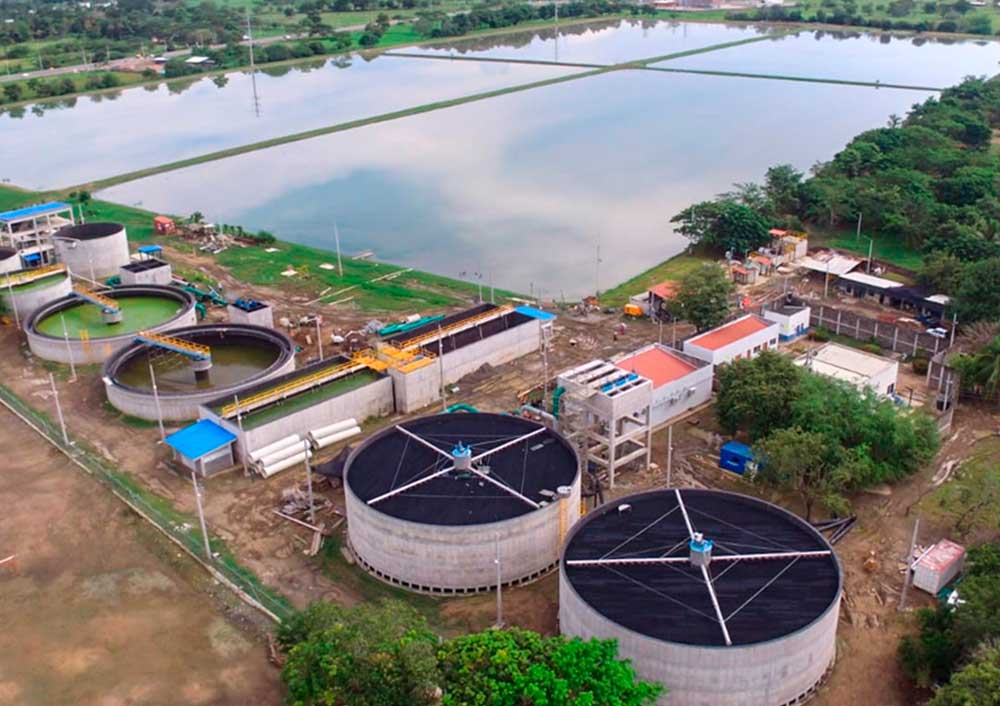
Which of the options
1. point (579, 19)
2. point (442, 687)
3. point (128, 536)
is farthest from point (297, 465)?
point (579, 19)

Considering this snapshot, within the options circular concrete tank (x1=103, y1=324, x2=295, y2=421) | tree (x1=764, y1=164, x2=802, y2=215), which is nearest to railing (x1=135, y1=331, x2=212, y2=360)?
circular concrete tank (x1=103, y1=324, x2=295, y2=421)

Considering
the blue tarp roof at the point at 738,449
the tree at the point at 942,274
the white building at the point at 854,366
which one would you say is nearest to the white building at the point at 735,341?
the white building at the point at 854,366

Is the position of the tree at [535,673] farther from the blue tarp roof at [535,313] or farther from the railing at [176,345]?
the blue tarp roof at [535,313]

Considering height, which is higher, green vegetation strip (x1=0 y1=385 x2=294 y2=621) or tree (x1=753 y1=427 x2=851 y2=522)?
tree (x1=753 y1=427 x2=851 y2=522)

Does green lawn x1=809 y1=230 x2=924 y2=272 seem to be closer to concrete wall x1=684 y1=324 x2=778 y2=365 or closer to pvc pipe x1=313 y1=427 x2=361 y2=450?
concrete wall x1=684 y1=324 x2=778 y2=365

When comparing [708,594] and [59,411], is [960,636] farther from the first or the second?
[59,411]

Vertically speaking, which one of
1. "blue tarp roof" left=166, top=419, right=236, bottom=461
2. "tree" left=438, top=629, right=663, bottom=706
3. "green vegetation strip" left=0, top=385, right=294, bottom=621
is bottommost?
"green vegetation strip" left=0, top=385, right=294, bottom=621
